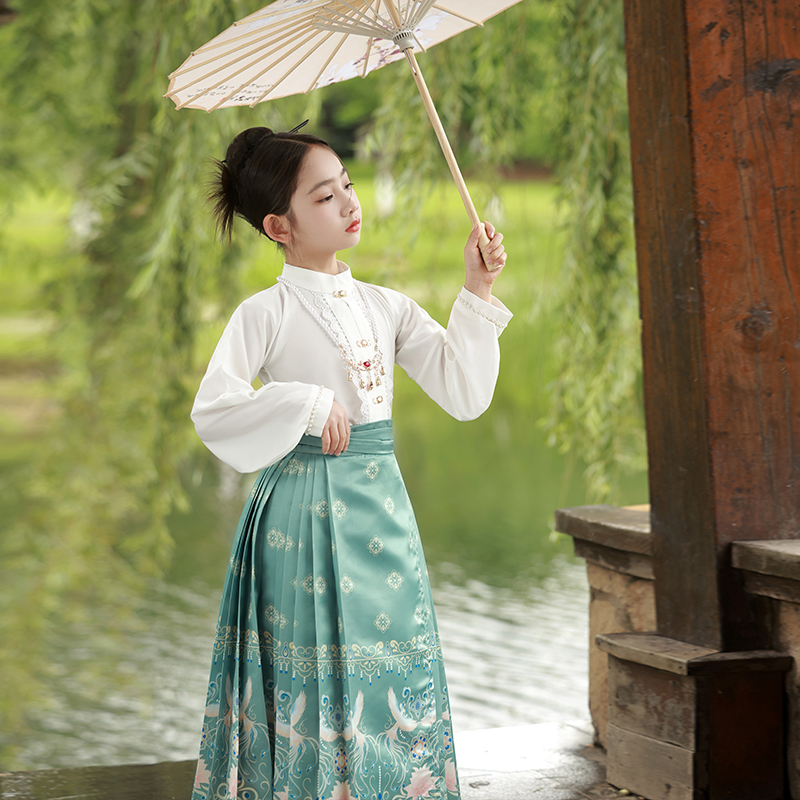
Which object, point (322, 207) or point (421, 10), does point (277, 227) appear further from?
point (421, 10)

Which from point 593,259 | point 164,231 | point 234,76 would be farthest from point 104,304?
point 234,76

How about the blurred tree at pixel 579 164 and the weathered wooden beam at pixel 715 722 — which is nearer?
the weathered wooden beam at pixel 715 722

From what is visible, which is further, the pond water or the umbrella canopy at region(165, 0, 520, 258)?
the pond water

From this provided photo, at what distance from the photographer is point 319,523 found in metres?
1.44

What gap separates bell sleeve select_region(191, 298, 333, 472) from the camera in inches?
53.7

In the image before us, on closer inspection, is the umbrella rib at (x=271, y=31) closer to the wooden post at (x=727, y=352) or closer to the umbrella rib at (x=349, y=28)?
the umbrella rib at (x=349, y=28)

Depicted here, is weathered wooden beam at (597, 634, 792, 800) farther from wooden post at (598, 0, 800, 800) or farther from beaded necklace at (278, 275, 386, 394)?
beaded necklace at (278, 275, 386, 394)

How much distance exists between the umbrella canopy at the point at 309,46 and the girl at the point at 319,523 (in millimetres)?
108

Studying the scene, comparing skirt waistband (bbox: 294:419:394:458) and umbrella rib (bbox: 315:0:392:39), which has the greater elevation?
umbrella rib (bbox: 315:0:392:39)

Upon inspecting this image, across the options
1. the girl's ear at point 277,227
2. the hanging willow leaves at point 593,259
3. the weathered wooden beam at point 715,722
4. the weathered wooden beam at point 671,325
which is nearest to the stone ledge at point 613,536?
the weathered wooden beam at point 671,325

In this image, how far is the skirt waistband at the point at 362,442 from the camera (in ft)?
4.80

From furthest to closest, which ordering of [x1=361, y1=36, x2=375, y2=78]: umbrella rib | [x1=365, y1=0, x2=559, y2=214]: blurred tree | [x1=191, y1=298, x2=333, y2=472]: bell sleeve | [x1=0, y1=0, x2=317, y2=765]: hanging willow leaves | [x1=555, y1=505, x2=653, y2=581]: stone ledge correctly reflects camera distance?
[x1=0, y1=0, x2=317, y2=765]: hanging willow leaves → [x1=365, y1=0, x2=559, y2=214]: blurred tree → [x1=555, y1=505, x2=653, y2=581]: stone ledge → [x1=361, y1=36, x2=375, y2=78]: umbrella rib → [x1=191, y1=298, x2=333, y2=472]: bell sleeve

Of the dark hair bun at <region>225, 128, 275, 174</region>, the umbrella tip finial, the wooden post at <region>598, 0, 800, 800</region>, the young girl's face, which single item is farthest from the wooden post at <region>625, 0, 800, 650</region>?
the dark hair bun at <region>225, 128, 275, 174</region>

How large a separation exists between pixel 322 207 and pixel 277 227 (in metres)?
0.08
